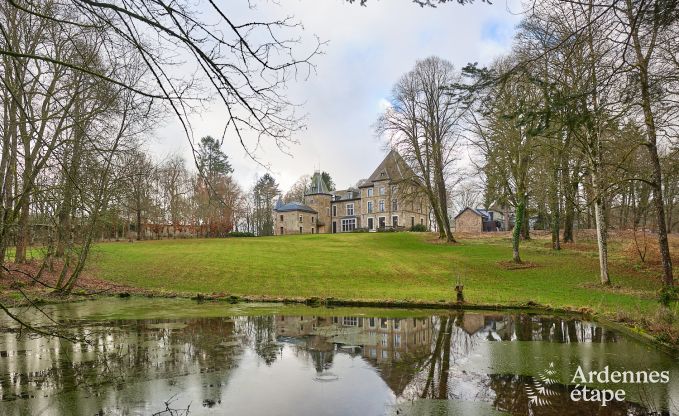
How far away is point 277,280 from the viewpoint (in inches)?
754

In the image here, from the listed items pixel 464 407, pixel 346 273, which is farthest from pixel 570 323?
pixel 346 273

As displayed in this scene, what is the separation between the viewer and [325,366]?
7043 millimetres

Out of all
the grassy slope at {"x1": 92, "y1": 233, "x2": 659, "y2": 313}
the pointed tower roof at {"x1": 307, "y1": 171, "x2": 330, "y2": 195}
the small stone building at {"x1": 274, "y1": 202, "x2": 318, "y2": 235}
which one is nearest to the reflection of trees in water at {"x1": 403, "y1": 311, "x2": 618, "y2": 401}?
the grassy slope at {"x1": 92, "y1": 233, "x2": 659, "y2": 313}

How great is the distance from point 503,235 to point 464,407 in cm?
3074

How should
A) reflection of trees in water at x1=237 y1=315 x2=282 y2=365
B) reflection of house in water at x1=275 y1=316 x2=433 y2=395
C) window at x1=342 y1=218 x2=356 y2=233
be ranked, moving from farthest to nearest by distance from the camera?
1. window at x1=342 y1=218 x2=356 y2=233
2. reflection of trees in water at x1=237 y1=315 x2=282 y2=365
3. reflection of house in water at x1=275 y1=316 x2=433 y2=395

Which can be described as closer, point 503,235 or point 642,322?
point 642,322

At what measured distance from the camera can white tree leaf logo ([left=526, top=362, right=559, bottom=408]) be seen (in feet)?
17.5

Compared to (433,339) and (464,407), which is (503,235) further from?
(464,407)

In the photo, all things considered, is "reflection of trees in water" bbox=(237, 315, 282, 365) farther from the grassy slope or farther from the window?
the window

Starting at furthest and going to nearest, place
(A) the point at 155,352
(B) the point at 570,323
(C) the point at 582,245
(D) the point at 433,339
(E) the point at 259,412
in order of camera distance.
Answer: (C) the point at 582,245 < (B) the point at 570,323 < (D) the point at 433,339 < (A) the point at 155,352 < (E) the point at 259,412

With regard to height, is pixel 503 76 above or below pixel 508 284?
above

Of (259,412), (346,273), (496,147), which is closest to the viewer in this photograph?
(259,412)

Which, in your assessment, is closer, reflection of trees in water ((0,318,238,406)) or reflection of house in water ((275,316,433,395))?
reflection of trees in water ((0,318,238,406))

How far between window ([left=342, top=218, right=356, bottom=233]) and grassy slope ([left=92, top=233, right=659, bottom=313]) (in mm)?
30711
